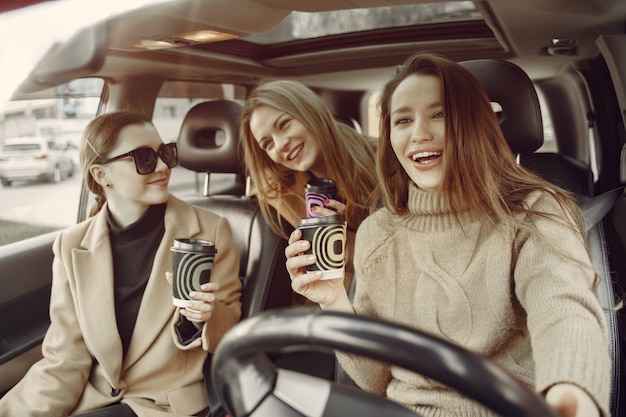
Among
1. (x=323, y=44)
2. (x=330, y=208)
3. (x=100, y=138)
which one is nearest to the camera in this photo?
(x=330, y=208)

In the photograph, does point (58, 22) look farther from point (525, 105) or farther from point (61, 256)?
point (525, 105)

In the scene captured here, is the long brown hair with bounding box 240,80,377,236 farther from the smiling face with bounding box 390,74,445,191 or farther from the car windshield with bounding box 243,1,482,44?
the smiling face with bounding box 390,74,445,191

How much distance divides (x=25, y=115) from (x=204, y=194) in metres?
0.64

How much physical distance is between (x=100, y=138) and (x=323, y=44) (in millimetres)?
1036

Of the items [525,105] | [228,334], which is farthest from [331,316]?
[525,105]

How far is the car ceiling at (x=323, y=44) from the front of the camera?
145 centimetres

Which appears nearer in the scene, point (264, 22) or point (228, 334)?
point (228, 334)

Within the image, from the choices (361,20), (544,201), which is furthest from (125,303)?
(361,20)

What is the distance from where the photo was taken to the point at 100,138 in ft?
5.56

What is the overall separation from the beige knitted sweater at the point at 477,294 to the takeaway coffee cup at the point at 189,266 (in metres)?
0.36

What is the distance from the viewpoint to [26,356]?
186 cm

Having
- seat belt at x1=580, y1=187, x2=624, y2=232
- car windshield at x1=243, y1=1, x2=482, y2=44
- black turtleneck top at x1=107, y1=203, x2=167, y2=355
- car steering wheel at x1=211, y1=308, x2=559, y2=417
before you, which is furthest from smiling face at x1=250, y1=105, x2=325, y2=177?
car steering wheel at x1=211, y1=308, x2=559, y2=417

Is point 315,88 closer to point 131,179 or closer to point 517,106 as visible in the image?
point 131,179

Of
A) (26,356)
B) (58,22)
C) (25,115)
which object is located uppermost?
(58,22)
